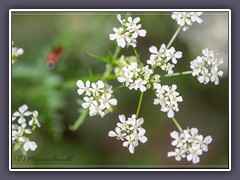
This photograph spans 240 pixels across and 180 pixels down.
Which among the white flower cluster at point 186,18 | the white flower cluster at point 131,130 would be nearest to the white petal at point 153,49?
the white flower cluster at point 186,18

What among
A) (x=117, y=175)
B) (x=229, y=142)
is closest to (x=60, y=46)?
(x=117, y=175)

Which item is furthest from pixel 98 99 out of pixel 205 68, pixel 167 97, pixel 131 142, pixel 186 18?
pixel 186 18

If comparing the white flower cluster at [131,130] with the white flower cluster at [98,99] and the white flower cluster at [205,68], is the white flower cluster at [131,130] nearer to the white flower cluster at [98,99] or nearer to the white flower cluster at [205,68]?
the white flower cluster at [98,99]

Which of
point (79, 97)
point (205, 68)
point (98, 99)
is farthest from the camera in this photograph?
point (79, 97)

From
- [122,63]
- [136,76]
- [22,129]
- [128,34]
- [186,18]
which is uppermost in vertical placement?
[186,18]

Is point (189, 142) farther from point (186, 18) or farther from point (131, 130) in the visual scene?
point (186, 18)

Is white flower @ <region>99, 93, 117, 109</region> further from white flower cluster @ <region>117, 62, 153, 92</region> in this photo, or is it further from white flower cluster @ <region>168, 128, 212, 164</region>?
white flower cluster @ <region>168, 128, 212, 164</region>

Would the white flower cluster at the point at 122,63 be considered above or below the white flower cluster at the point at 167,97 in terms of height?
above
